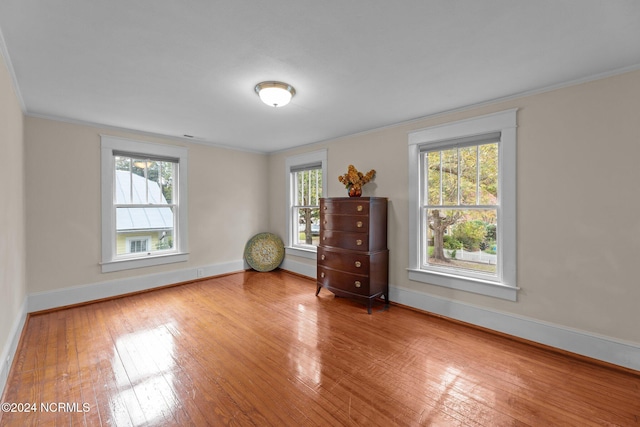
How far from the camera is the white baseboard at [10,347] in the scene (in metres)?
1.90

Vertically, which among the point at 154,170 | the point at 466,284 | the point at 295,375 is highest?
the point at 154,170

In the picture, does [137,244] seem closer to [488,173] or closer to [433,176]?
[433,176]

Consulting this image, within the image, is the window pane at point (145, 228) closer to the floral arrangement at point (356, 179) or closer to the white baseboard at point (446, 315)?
the white baseboard at point (446, 315)

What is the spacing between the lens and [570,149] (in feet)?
7.97

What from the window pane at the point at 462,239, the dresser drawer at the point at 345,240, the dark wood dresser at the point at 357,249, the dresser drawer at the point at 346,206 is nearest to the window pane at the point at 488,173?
the window pane at the point at 462,239

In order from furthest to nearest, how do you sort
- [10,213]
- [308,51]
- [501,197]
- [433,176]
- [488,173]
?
[433,176]
[488,173]
[501,197]
[10,213]
[308,51]

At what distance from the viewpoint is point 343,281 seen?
366cm

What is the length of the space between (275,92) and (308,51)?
0.62 meters

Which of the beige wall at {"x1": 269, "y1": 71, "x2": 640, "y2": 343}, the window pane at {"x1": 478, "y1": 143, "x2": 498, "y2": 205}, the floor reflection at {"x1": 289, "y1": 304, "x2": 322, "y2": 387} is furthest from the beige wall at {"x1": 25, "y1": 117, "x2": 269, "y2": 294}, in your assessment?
the beige wall at {"x1": 269, "y1": 71, "x2": 640, "y2": 343}

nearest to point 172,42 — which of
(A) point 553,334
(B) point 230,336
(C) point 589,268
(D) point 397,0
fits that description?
(D) point 397,0

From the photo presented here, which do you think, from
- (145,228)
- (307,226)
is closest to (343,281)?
(307,226)

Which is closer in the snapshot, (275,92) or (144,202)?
(275,92)

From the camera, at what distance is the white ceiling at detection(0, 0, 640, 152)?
1531 mm

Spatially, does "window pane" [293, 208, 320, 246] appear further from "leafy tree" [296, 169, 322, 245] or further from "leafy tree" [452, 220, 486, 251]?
"leafy tree" [452, 220, 486, 251]
